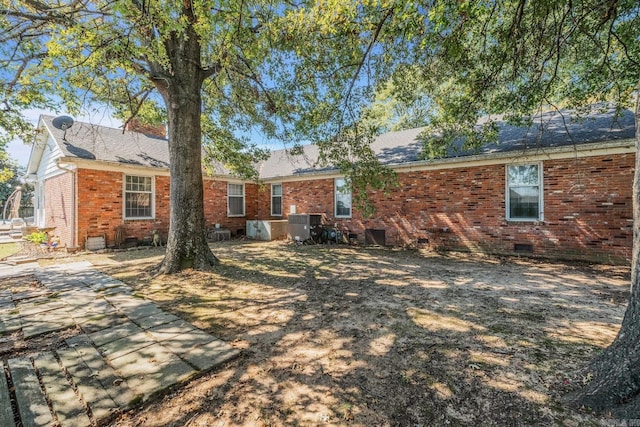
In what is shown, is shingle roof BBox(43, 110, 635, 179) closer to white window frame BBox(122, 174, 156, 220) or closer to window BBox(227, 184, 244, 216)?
white window frame BBox(122, 174, 156, 220)

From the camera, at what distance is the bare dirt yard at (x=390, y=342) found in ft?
6.82

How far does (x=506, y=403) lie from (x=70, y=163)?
11.6 m

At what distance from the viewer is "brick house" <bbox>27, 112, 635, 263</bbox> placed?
7.01 m

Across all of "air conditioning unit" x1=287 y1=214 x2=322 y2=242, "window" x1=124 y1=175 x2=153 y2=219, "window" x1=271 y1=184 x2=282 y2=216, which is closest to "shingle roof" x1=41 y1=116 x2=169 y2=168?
"window" x1=124 y1=175 x2=153 y2=219

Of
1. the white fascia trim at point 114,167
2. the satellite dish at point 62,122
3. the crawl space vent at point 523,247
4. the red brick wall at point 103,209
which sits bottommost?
the crawl space vent at point 523,247

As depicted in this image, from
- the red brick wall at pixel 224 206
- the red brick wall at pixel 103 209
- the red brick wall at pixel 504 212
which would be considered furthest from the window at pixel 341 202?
the red brick wall at pixel 103 209

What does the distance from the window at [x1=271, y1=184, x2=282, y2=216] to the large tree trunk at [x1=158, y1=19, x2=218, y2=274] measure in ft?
24.8

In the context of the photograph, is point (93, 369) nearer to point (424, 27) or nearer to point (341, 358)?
point (341, 358)

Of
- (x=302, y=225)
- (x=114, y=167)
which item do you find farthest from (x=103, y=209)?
(x=302, y=225)

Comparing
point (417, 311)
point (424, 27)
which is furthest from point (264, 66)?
point (417, 311)

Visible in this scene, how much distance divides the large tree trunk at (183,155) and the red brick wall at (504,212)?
6434 mm

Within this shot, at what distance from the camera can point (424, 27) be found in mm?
4234

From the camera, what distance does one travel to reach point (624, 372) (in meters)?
1.98

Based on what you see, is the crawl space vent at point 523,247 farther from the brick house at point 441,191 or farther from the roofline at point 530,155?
the roofline at point 530,155
